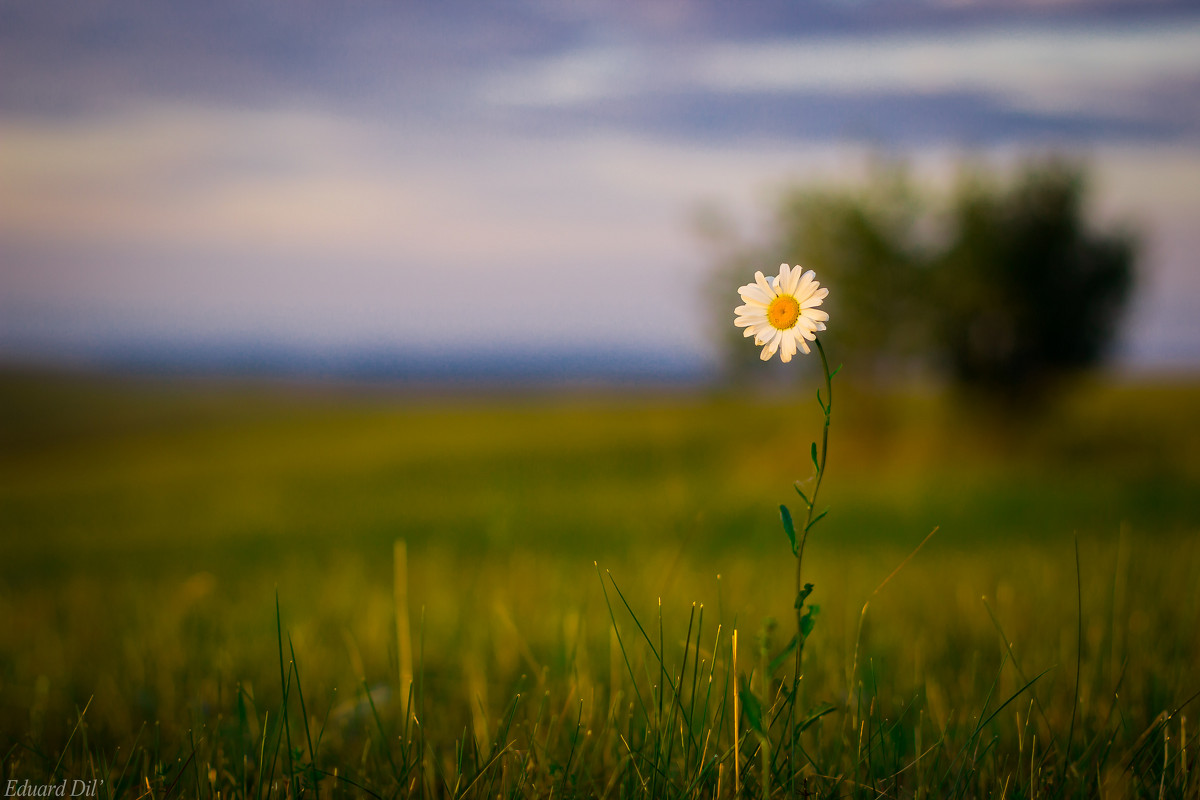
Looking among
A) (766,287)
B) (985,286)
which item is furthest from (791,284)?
(985,286)

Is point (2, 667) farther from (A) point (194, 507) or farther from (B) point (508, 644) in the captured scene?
(A) point (194, 507)

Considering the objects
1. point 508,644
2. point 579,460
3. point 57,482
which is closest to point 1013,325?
point 579,460

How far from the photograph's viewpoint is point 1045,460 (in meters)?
15.2

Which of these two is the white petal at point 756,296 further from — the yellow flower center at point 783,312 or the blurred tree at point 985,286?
the blurred tree at point 985,286

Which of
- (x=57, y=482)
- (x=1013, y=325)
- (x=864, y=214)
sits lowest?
(x=57, y=482)

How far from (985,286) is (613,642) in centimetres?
1518

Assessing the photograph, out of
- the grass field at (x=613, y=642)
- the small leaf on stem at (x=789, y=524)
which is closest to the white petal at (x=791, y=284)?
the small leaf on stem at (x=789, y=524)

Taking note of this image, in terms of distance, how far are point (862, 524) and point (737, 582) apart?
12.9ft

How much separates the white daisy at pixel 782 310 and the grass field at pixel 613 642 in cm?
58

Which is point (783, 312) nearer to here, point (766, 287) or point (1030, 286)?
point (766, 287)

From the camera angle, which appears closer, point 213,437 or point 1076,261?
point 1076,261
